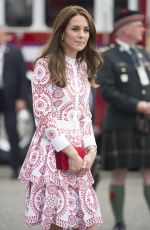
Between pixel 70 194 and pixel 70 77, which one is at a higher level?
pixel 70 77

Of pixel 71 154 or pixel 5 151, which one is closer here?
pixel 71 154

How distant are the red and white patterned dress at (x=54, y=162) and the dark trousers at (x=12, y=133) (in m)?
5.43

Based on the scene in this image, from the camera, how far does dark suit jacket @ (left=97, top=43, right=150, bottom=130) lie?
7.07 meters

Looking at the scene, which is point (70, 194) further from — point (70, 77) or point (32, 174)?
point (70, 77)

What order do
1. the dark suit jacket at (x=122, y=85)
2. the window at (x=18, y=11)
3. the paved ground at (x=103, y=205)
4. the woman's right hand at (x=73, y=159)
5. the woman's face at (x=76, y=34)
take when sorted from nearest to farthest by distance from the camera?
the woman's right hand at (x=73, y=159) < the woman's face at (x=76, y=34) < the dark suit jacket at (x=122, y=85) < the paved ground at (x=103, y=205) < the window at (x=18, y=11)

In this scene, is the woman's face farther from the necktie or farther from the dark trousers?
the dark trousers

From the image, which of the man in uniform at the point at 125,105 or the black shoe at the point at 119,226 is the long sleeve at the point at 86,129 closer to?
the man in uniform at the point at 125,105

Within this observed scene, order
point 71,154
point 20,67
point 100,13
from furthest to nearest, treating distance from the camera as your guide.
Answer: point 100,13
point 20,67
point 71,154

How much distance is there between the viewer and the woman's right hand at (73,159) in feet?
16.4

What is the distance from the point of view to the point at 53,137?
16.5ft

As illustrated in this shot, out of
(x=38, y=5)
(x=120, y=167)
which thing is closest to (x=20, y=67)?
(x=38, y=5)

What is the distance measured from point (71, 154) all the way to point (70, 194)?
0.23 metres

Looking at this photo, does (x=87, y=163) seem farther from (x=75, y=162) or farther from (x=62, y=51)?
(x=62, y=51)

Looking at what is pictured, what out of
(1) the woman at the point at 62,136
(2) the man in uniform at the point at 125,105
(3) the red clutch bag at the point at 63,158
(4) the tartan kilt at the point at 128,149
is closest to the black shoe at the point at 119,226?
(2) the man in uniform at the point at 125,105
